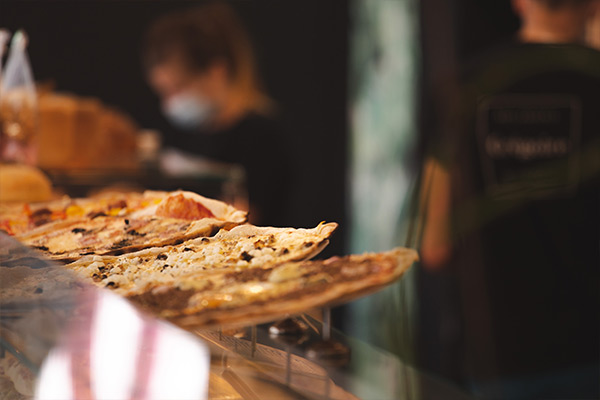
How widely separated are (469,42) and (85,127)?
1369mm

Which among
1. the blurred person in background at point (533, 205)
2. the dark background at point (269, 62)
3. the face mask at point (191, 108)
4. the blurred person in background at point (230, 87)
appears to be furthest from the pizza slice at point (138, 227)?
the dark background at point (269, 62)

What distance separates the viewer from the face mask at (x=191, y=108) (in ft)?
10.3

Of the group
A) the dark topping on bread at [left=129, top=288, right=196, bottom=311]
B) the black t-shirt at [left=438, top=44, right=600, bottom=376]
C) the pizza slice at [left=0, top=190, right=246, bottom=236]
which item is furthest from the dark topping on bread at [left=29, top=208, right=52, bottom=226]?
the black t-shirt at [left=438, top=44, right=600, bottom=376]

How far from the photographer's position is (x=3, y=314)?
63 centimetres

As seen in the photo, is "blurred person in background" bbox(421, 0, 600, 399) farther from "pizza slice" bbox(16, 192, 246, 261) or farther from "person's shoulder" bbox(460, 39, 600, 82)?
"pizza slice" bbox(16, 192, 246, 261)

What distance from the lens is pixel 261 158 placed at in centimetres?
284

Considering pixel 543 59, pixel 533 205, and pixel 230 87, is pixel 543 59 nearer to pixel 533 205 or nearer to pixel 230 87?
pixel 533 205

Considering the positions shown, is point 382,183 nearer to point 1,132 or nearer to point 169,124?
point 169,124

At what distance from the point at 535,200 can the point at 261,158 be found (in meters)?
1.28

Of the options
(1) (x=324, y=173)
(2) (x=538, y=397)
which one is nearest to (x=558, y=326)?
(2) (x=538, y=397)

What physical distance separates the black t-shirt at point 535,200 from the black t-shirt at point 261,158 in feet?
2.85

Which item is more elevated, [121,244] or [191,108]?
[191,108]

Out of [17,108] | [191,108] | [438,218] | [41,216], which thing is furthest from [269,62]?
[41,216]

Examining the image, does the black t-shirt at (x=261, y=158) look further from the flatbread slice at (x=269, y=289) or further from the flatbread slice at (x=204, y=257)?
the flatbread slice at (x=269, y=289)
